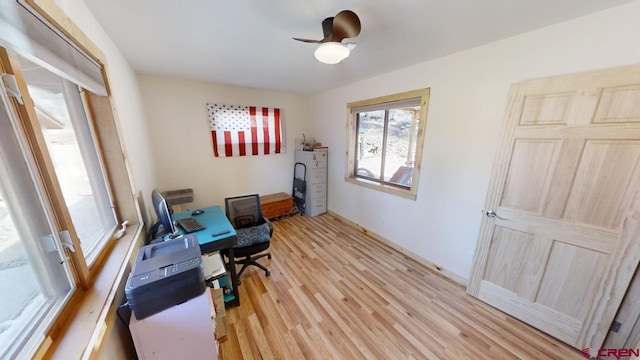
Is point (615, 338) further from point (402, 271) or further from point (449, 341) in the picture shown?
point (402, 271)

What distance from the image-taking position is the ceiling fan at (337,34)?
1.19 m

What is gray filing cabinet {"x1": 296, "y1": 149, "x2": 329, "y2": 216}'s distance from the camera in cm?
362

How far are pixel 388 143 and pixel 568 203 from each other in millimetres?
1832

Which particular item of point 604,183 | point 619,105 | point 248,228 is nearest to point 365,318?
point 248,228

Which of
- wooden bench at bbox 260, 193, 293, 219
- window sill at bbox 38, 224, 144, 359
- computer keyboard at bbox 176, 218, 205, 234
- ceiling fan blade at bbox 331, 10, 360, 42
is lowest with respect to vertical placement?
wooden bench at bbox 260, 193, 293, 219

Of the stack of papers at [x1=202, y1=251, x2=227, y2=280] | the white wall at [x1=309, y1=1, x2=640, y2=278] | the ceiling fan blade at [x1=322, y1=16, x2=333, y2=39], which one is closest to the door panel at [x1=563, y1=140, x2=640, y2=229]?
the white wall at [x1=309, y1=1, x2=640, y2=278]

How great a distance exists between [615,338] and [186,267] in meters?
2.89

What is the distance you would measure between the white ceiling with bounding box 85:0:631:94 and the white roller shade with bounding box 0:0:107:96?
1.56 ft

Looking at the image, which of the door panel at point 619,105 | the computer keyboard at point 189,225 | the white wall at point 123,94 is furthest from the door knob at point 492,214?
the white wall at point 123,94

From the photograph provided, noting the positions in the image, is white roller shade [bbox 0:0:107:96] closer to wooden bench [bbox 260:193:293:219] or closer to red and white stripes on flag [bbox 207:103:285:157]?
red and white stripes on flag [bbox 207:103:285:157]

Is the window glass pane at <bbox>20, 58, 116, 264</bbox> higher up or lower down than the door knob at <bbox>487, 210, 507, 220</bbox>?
higher up

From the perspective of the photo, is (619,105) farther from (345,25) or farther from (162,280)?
(162,280)

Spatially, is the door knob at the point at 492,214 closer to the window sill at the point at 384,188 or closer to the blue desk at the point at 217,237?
the window sill at the point at 384,188

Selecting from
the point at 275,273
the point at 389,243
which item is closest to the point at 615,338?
the point at 389,243
